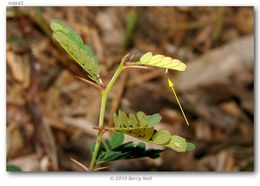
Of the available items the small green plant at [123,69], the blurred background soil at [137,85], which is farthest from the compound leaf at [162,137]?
the blurred background soil at [137,85]

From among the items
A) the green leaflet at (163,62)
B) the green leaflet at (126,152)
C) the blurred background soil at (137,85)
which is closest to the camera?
the green leaflet at (163,62)

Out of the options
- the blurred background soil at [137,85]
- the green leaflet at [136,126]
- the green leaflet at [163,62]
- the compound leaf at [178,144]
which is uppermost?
the green leaflet at [163,62]

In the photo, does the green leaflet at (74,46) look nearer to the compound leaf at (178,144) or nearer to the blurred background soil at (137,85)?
the compound leaf at (178,144)

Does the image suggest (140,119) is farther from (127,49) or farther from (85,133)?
(127,49)

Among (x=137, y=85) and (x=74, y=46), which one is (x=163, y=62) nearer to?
(x=74, y=46)

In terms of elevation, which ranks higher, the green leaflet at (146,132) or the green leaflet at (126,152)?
the green leaflet at (146,132)
